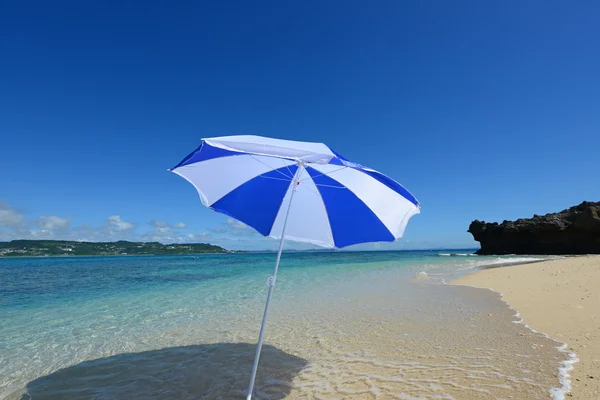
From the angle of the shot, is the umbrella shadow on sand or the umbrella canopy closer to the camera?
the umbrella shadow on sand

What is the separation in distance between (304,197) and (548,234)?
65.2m

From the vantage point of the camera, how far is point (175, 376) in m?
4.82

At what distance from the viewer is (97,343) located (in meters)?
6.68

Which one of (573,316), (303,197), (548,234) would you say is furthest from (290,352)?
(548,234)

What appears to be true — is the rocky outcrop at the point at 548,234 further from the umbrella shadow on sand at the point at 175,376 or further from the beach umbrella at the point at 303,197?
the umbrella shadow on sand at the point at 175,376

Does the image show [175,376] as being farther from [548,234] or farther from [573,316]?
[548,234]

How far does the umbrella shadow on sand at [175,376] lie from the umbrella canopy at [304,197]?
2188 millimetres

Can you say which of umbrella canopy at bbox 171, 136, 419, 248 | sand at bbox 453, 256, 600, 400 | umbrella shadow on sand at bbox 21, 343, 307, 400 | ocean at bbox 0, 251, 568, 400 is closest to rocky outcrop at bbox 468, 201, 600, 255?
sand at bbox 453, 256, 600, 400

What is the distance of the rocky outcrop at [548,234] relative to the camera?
153 feet

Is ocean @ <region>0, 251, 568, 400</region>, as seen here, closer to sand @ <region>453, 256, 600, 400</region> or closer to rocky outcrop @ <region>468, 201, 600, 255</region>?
sand @ <region>453, 256, 600, 400</region>

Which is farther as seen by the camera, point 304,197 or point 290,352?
point 290,352

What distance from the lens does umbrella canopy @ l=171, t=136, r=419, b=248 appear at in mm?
4387

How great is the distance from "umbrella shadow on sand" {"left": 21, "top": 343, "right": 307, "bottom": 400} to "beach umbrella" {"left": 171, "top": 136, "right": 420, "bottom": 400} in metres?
2.19

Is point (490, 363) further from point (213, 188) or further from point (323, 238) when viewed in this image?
point (213, 188)
